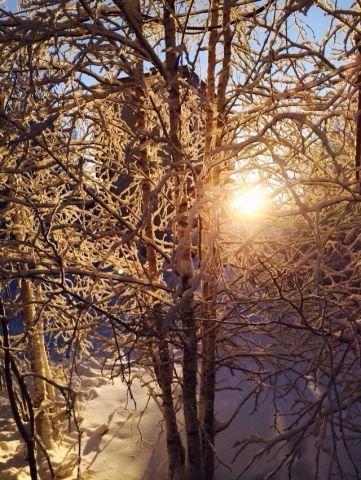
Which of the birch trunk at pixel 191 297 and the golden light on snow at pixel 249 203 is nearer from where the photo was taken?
the golden light on snow at pixel 249 203

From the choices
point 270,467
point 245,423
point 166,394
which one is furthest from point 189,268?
point 245,423

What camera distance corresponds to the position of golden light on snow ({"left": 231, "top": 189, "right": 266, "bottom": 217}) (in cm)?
284

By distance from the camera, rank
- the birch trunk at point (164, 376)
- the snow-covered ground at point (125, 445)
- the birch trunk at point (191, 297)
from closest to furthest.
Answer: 1. the birch trunk at point (191, 297)
2. the birch trunk at point (164, 376)
3. the snow-covered ground at point (125, 445)

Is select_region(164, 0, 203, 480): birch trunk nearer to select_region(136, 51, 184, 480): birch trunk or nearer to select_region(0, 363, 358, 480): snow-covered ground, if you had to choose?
select_region(136, 51, 184, 480): birch trunk

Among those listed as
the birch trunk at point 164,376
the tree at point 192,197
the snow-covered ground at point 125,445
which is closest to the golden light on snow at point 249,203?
the tree at point 192,197

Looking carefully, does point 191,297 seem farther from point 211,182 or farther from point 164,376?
point 164,376

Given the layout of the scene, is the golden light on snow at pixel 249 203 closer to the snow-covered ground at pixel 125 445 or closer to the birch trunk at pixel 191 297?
the birch trunk at pixel 191 297

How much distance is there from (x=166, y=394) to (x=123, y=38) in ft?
10.6

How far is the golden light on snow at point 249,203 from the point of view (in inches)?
112

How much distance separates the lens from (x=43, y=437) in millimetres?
5383

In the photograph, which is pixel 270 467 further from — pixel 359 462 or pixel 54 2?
pixel 54 2

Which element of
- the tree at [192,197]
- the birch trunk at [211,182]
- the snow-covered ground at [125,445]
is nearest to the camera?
the tree at [192,197]

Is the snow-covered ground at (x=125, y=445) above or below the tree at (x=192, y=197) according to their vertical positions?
below

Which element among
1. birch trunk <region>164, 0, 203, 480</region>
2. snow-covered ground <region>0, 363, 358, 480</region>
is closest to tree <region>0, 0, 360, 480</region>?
birch trunk <region>164, 0, 203, 480</region>
